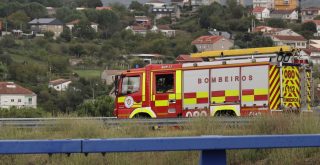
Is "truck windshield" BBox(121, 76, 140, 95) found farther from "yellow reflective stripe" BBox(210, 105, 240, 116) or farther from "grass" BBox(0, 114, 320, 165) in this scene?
"grass" BBox(0, 114, 320, 165)

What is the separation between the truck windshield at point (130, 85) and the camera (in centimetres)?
1970

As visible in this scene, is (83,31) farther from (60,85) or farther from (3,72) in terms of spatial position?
(60,85)

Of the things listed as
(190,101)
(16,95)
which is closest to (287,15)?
(16,95)

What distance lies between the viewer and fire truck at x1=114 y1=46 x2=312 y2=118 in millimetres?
17844

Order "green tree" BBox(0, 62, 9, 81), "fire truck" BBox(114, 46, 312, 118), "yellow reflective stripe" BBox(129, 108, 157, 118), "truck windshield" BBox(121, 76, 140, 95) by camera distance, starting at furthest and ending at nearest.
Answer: "green tree" BBox(0, 62, 9, 81) → "truck windshield" BBox(121, 76, 140, 95) → "yellow reflective stripe" BBox(129, 108, 157, 118) → "fire truck" BBox(114, 46, 312, 118)

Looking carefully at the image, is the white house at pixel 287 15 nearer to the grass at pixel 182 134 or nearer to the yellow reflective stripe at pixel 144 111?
the yellow reflective stripe at pixel 144 111

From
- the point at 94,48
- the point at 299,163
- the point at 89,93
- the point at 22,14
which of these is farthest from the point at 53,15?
the point at 299,163

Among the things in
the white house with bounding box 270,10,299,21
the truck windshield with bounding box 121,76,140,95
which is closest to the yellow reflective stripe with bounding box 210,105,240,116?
the truck windshield with bounding box 121,76,140,95

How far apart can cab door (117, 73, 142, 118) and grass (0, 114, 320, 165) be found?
6.24m

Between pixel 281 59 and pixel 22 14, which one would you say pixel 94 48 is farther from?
pixel 281 59

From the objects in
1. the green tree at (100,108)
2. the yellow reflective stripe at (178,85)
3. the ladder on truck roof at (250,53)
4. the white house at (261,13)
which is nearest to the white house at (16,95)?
the green tree at (100,108)

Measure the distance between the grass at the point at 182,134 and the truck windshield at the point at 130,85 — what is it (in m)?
6.43

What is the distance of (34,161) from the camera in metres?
8.72

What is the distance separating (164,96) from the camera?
1914 cm
